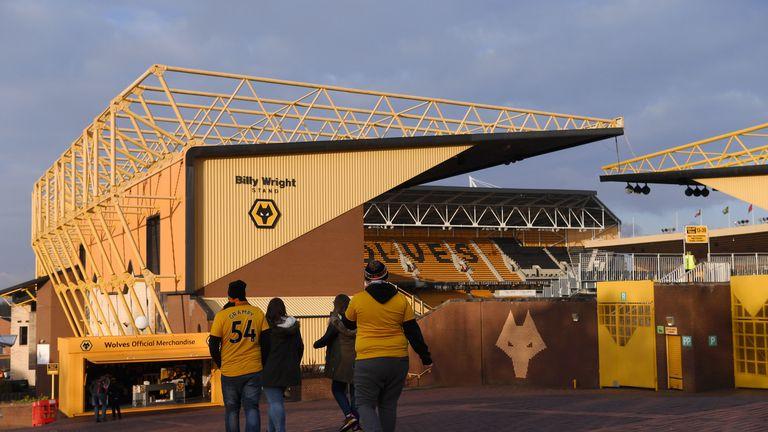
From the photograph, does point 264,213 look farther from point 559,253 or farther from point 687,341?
point 559,253

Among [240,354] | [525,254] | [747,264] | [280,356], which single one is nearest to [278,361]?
[280,356]

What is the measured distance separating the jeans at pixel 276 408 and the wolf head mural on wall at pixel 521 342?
13628 mm

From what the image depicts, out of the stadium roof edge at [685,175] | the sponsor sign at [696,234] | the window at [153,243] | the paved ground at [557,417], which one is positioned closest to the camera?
the paved ground at [557,417]

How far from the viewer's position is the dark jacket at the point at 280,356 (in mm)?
8719

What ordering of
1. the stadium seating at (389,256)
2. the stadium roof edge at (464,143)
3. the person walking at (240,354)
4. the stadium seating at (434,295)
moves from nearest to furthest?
the person walking at (240,354) < the stadium roof edge at (464,143) < the stadium seating at (389,256) < the stadium seating at (434,295)

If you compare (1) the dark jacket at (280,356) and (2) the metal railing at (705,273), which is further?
(2) the metal railing at (705,273)

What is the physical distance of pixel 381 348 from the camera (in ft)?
23.4

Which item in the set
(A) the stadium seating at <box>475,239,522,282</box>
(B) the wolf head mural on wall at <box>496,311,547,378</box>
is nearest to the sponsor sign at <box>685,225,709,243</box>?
(B) the wolf head mural on wall at <box>496,311,547,378</box>

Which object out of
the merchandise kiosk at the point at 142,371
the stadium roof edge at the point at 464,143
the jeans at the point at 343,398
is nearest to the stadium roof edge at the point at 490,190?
the stadium roof edge at the point at 464,143

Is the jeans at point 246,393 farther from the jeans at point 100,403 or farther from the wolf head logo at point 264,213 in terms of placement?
the wolf head logo at point 264,213

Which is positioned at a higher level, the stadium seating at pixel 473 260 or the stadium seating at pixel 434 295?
the stadium seating at pixel 473 260

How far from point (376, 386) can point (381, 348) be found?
322 mm

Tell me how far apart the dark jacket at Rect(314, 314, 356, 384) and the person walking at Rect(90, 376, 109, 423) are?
10.4 m

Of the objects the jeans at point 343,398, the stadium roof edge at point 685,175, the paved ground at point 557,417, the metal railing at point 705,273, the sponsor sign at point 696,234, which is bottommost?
the paved ground at point 557,417
